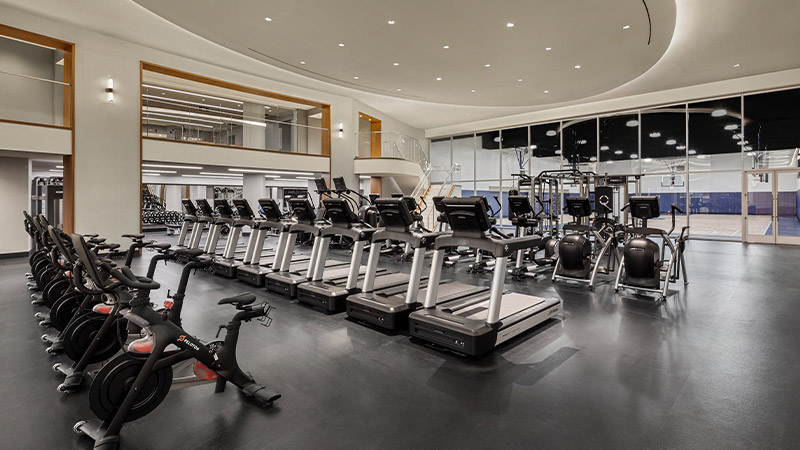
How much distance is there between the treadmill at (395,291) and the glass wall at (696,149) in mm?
7682

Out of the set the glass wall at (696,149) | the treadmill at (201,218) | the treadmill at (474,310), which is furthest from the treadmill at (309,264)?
the glass wall at (696,149)

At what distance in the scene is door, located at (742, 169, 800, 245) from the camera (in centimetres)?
1060

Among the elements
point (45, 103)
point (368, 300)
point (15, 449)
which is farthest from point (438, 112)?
point (15, 449)

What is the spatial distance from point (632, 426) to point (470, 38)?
7.19 m

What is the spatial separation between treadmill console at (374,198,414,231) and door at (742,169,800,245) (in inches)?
473

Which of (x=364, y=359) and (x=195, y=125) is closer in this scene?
(x=364, y=359)

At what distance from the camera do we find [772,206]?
1073cm

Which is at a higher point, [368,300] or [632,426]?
[368,300]

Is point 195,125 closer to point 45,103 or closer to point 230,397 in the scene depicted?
point 45,103

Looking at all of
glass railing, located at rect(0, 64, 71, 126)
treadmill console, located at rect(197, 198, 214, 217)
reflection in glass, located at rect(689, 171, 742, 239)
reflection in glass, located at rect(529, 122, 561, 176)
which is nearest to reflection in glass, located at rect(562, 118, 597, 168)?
reflection in glass, located at rect(529, 122, 561, 176)

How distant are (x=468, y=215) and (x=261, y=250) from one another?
12.6 feet

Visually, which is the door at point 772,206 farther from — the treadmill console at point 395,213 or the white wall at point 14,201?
the white wall at point 14,201

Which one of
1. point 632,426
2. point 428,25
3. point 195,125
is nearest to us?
point 632,426

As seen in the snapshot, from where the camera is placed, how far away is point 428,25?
7086mm
